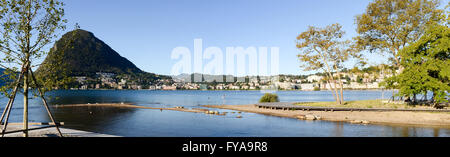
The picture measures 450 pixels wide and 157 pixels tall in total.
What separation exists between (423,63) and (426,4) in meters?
10.2

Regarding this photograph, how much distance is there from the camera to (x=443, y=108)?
1420 inches

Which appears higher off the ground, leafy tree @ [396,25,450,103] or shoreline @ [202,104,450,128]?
leafy tree @ [396,25,450,103]

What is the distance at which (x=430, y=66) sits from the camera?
34406mm

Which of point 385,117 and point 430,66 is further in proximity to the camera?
point 385,117

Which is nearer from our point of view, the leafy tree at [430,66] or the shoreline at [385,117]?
the shoreline at [385,117]

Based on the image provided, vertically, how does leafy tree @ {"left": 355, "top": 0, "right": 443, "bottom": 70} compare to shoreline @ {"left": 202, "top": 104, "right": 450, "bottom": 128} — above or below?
above

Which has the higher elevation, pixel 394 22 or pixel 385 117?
pixel 394 22

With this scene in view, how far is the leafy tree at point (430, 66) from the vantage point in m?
33.9

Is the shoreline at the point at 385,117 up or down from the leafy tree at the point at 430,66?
down

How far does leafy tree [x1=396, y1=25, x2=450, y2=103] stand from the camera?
3388 cm

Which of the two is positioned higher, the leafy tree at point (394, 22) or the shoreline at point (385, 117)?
the leafy tree at point (394, 22)

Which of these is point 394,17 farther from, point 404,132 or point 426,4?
point 404,132

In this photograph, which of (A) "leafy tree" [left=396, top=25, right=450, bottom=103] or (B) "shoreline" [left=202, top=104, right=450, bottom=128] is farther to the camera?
(A) "leafy tree" [left=396, top=25, right=450, bottom=103]
